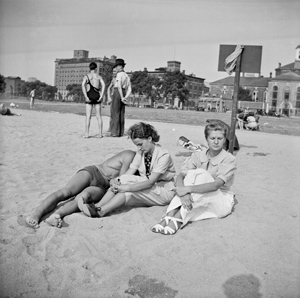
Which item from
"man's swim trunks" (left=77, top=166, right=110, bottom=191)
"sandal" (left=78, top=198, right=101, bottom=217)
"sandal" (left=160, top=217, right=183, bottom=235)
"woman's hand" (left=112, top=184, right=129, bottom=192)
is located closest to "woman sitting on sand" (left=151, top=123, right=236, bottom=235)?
"sandal" (left=160, top=217, right=183, bottom=235)

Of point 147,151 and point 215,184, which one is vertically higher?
point 147,151

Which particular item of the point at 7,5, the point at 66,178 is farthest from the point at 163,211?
the point at 7,5

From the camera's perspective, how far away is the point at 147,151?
3.56 m

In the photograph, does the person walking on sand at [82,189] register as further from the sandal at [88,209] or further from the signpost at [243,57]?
the signpost at [243,57]

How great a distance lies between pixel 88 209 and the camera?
3295mm

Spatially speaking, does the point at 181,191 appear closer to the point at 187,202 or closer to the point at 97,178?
the point at 187,202

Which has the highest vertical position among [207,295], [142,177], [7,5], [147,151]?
[7,5]

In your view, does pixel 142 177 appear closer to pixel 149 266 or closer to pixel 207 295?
pixel 149 266

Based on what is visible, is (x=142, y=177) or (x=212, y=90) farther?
(x=212, y=90)

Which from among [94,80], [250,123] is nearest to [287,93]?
[250,123]

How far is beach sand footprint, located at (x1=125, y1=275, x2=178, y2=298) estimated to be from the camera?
2.36 meters

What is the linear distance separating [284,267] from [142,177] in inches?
56.6

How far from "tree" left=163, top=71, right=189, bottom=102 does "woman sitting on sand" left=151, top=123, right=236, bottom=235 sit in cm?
5743

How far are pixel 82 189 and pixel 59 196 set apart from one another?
0.29 metres
